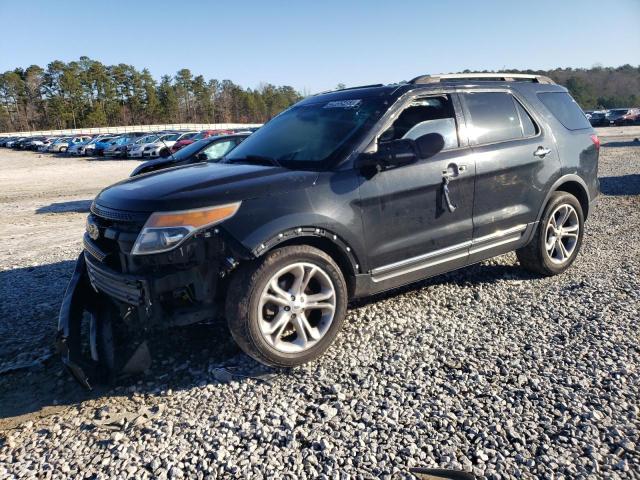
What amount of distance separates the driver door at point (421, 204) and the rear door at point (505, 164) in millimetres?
138

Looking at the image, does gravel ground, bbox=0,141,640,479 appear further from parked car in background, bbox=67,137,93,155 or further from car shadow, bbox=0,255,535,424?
parked car in background, bbox=67,137,93,155

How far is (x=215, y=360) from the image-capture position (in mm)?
3424

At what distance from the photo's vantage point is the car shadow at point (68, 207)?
11336mm

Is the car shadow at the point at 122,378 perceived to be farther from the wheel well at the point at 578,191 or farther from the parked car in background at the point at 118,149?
the parked car in background at the point at 118,149

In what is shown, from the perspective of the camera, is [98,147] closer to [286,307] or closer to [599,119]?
[286,307]

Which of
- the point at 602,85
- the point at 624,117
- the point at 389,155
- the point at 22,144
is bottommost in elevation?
the point at 389,155

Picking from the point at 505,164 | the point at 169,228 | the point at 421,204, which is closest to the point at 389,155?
the point at 421,204

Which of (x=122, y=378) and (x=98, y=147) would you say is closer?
(x=122, y=378)

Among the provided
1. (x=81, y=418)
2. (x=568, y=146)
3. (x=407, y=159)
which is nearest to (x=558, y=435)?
(x=407, y=159)

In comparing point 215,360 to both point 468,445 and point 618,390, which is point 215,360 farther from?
point 618,390

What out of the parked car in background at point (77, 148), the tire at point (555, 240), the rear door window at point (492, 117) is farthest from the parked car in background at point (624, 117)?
the rear door window at point (492, 117)

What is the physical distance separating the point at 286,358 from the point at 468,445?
4.12ft

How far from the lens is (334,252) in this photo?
349 centimetres

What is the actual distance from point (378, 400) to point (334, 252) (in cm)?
109
